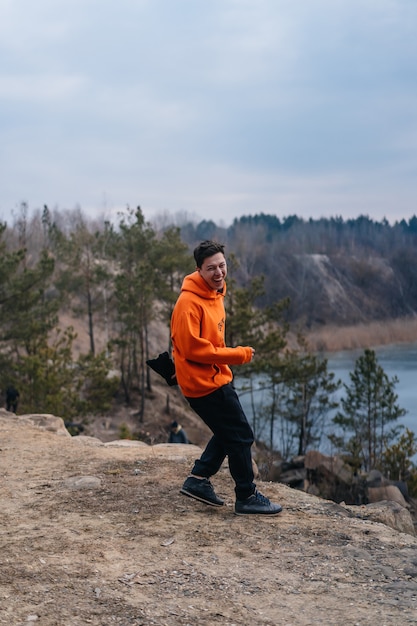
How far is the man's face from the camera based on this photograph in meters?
4.82

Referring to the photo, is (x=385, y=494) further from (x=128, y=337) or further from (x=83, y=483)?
(x=128, y=337)

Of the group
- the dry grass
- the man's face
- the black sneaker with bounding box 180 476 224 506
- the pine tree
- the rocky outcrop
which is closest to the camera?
the man's face

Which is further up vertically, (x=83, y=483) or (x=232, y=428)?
(x=232, y=428)

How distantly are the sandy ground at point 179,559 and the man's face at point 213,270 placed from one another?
156 cm

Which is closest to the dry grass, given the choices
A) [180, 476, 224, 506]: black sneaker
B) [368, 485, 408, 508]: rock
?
[368, 485, 408, 508]: rock

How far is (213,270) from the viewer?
15.8ft

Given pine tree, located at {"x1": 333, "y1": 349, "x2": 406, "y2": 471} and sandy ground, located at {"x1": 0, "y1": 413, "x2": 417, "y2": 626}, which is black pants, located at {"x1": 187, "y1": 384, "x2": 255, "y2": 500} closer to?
sandy ground, located at {"x1": 0, "y1": 413, "x2": 417, "y2": 626}

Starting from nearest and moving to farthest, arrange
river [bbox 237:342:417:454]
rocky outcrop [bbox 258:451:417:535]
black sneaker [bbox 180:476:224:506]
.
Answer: black sneaker [bbox 180:476:224:506]
rocky outcrop [bbox 258:451:417:535]
river [bbox 237:342:417:454]

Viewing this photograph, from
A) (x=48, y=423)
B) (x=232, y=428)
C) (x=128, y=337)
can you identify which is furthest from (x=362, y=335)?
(x=232, y=428)

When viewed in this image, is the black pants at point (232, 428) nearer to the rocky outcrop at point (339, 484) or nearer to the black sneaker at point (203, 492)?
the black sneaker at point (203, 492)

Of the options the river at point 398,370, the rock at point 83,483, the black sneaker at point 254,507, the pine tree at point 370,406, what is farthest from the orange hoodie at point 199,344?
the river at point 398,370

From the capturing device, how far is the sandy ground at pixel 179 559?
3576 mm

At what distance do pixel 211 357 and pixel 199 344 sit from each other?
11 centimetres

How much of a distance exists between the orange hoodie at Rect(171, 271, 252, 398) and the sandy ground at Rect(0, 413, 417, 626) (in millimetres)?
936
